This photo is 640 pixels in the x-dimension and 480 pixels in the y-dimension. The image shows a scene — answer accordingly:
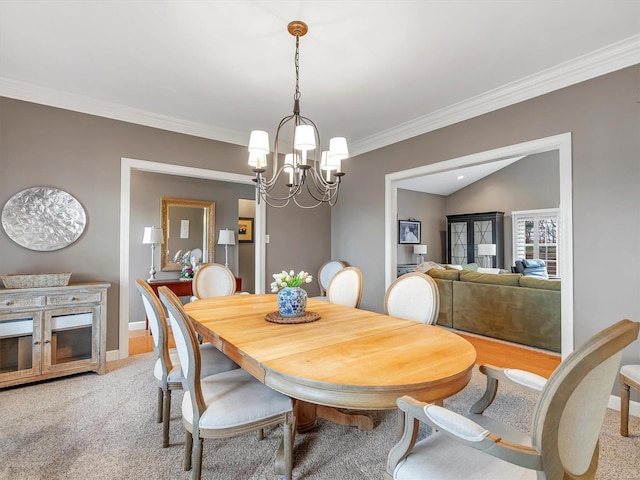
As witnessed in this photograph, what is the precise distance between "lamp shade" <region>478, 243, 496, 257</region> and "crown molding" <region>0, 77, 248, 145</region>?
6264 millimetres

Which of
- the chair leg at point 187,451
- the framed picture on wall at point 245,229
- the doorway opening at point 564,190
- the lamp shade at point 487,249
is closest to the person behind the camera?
the chair leg at point 187,451

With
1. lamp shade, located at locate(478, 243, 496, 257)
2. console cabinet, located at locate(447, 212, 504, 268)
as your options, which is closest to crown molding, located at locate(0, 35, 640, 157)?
lamp shade, located at locate(478, 243, 496, 257)

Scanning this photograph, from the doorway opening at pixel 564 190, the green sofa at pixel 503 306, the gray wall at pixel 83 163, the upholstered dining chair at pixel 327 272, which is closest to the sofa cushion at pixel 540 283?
the green sofa at pixel 503 306

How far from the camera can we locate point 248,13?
6.37 feet

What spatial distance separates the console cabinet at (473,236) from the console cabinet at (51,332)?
7.82 metres

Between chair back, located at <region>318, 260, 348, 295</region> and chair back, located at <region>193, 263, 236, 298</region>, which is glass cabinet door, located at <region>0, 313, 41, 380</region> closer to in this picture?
chair back, located at <region>193, 263, 236, 298</region>

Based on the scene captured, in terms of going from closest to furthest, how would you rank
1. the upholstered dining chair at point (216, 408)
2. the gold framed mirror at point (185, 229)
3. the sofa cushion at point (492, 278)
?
1. the upholstered dining chair at point (216, 408)
2. the sofa cushion at point (492, 278)
3. the gold framed mirror at point (185, 229)

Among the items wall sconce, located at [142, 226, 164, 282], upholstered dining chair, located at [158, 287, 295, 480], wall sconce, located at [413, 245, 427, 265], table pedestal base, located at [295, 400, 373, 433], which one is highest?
wall sconce, located at [142, 226, 164, 282]

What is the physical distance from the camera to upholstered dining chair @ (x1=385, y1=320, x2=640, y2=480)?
0.82 metres

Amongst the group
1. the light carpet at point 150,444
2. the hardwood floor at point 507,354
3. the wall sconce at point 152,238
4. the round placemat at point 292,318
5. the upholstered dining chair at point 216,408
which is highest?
the wall sconce at point 152,238

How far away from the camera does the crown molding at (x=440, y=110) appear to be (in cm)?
232

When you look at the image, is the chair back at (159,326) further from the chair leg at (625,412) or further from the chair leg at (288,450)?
the chair leg at (625,412)

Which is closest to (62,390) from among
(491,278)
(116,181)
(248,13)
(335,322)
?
(116,181)

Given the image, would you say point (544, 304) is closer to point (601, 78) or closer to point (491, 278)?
point (491, 278)
